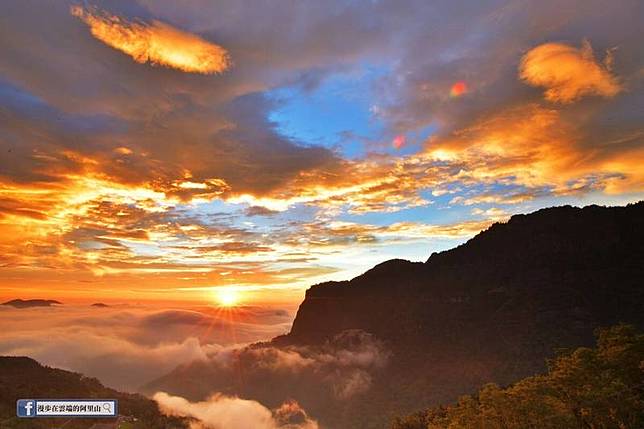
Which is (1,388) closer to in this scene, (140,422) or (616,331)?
(140,422)

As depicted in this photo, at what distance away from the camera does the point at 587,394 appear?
43844 millimetres

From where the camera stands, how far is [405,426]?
118562 millimetres

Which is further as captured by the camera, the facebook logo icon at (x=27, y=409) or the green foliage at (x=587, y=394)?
the green foliage at (x=587, y=394)

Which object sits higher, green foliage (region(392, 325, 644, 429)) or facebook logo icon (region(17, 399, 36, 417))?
facebook logo icon (region(17, 399, 36, 417))

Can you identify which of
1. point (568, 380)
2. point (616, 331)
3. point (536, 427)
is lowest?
point (536, 427)

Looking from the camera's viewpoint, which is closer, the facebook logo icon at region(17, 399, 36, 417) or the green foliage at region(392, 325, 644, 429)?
the facebook logo icon at region(17, 399, 36, 417)

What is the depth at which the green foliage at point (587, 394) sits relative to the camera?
42406 millimetres

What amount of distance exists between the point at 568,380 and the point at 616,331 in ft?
30.4

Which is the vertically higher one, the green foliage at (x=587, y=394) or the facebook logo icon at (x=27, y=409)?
the facebook logo icon at (x=27, y=409)

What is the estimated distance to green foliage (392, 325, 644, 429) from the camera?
42406 mm

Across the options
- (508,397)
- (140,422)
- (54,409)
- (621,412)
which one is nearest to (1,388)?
(140,422)

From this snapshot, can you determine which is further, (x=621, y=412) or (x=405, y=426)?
(x=405, y=426)

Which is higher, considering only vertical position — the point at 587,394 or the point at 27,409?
the point at 27,409

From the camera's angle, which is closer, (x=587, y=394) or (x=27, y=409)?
(x=27, y=409)
